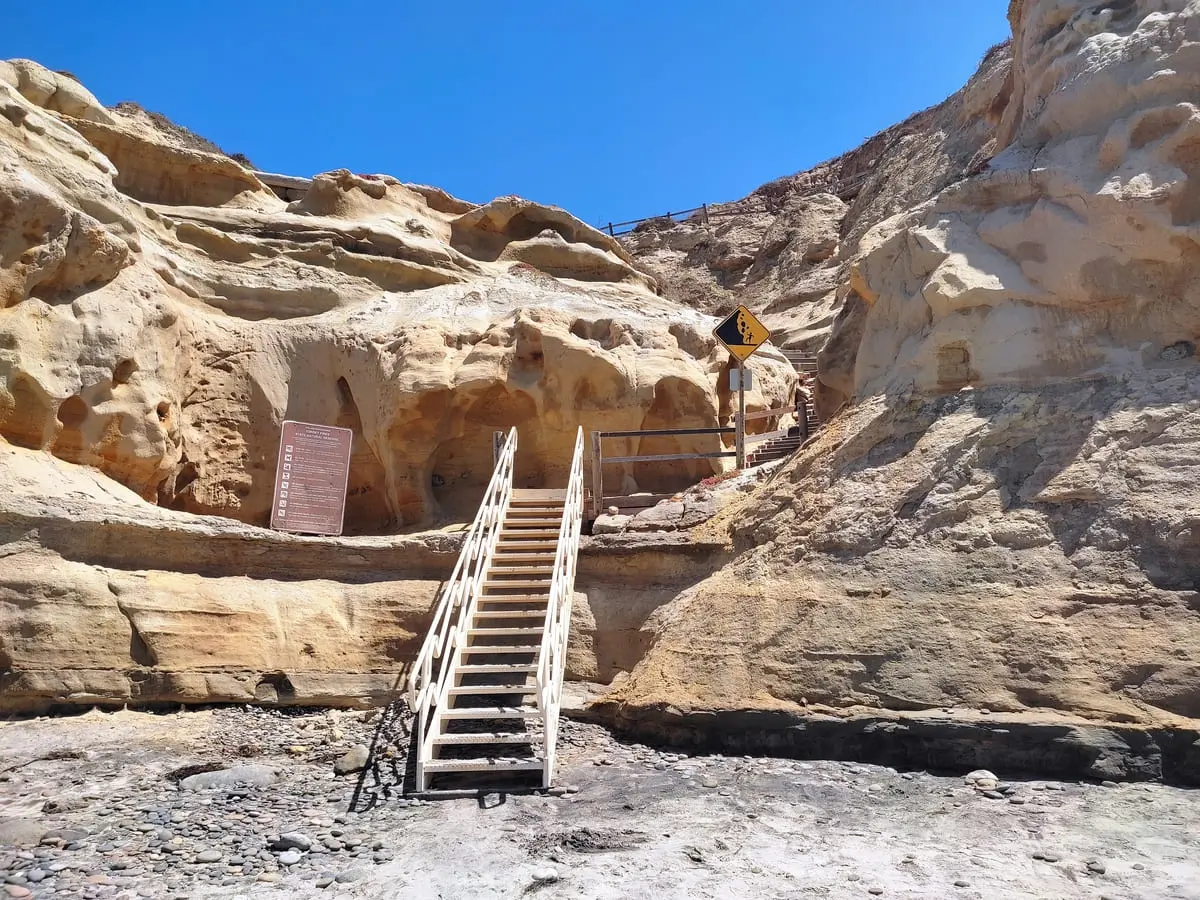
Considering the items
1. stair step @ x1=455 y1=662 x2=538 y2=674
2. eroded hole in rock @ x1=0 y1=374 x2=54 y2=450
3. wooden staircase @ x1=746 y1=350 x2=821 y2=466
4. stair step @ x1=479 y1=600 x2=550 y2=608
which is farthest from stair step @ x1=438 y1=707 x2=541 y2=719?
eroded hole in rock @ x1=0 y1=374 x2=54 y2=450

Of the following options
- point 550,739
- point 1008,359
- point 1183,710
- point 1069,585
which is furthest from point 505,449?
point 1183,710

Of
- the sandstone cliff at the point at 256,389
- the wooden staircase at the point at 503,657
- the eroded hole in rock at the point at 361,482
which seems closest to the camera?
the wooden staircase at the point at 503,657

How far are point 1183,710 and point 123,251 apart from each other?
40.0 feet

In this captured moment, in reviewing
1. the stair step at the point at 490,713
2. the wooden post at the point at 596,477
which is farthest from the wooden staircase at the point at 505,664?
the wooden post at the point at 596,477

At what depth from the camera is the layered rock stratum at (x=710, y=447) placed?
287 inches

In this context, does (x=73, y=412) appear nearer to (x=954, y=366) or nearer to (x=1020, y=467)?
(x=954, y=366)

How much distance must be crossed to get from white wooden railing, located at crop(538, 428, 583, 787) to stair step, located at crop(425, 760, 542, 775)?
0.46ft

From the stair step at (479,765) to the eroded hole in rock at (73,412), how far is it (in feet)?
21.2

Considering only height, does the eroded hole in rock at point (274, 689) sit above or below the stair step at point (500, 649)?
below

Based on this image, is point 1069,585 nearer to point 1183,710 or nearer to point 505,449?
point 1183,710

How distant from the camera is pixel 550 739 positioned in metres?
7.13

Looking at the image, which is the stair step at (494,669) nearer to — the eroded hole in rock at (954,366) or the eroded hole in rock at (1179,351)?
the eroded hole in rock at (954,366)

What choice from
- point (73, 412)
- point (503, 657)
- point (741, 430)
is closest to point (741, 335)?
point (741, 430)

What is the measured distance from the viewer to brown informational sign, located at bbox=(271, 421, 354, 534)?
10.6 meters
